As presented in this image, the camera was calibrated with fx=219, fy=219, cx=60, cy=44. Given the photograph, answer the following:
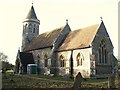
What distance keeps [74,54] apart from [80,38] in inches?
124

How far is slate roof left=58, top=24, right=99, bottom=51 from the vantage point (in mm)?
35041

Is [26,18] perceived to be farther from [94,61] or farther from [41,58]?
[94,61]

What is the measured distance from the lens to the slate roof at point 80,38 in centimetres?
3504

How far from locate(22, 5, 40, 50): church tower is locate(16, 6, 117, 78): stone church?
6392 mm

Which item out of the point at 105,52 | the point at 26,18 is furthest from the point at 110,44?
the point at 26,18

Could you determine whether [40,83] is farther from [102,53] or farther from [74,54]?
[102,53]

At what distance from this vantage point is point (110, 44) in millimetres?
36344

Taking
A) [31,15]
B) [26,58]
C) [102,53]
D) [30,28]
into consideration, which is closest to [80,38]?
[102,53]

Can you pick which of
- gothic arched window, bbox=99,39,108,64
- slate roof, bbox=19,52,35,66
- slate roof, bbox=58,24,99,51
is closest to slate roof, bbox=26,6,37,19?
slate roof, bbox=19,52,35,66

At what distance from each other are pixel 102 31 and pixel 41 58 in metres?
14.1

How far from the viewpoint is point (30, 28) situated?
54156 mm

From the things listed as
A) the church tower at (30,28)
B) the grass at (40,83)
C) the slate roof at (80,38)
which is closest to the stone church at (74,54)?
the slate roof at (80,38)

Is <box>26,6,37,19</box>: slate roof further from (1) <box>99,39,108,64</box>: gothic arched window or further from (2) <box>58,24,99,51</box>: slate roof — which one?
(1) <box>99,39,108,64</box>: gothic arched window

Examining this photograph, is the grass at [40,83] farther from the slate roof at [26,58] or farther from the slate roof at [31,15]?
the slate roof at [31,15]
